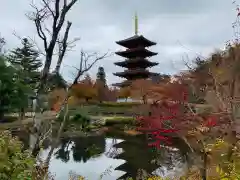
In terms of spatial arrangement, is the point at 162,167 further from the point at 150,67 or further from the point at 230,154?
the point at 150,67

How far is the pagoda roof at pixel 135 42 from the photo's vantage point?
34.3 m

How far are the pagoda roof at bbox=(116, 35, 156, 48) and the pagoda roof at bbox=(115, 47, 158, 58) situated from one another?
25.3 inches

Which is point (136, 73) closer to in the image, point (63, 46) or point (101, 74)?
point (101, 74)

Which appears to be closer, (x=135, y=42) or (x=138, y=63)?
(x=135, y=42)

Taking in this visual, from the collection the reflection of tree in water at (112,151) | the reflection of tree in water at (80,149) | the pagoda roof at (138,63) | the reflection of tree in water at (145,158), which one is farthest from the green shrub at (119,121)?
the pagoda roof at (138,63)

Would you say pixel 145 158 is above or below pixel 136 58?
below

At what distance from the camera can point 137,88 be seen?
26.5 metres

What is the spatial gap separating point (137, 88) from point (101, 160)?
14188 mm

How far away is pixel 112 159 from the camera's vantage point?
1290 centimetres

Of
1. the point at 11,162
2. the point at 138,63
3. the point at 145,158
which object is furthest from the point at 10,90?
the point at 11,162

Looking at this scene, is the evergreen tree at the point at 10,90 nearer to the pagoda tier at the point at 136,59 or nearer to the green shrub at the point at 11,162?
the pagoda tier at the point at 136,59

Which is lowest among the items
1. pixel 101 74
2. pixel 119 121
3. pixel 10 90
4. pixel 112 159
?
pixel 112 159

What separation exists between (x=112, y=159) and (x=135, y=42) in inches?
934

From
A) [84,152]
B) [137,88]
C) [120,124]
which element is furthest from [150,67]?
[84,152]
